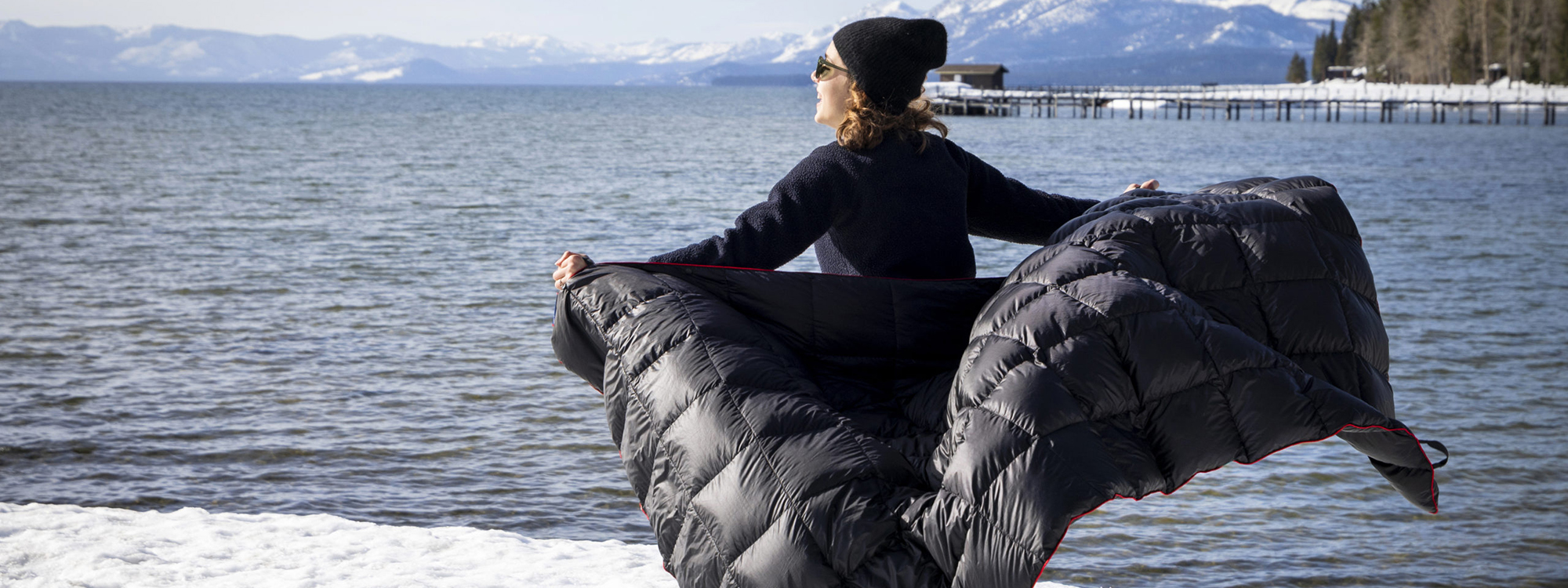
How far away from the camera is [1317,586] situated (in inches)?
213

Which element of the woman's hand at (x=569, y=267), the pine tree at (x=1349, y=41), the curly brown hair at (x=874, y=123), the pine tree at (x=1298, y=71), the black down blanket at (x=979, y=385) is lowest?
the black down blanket at (x=979, y=385)

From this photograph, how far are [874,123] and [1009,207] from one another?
0.59 metres

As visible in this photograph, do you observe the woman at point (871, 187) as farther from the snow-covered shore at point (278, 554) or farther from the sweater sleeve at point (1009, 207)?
the snow-covered shore at point (278, 554)

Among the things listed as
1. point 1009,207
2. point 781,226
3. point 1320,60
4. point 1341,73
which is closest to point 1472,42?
point 1341,73

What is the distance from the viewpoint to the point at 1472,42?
7500 centimetres

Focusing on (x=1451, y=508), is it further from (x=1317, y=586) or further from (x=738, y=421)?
(x=738, y=421)

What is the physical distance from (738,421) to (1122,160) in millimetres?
36027

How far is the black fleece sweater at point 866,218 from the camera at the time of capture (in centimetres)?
298

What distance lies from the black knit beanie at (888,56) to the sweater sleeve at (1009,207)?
245 millimetres

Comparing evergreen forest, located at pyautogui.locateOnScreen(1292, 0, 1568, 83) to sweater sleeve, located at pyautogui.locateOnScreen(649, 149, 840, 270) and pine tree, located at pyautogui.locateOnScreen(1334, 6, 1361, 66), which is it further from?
sweater sleeve, located at pyautogui.locateOnScreen(649, 149, 840, 270)

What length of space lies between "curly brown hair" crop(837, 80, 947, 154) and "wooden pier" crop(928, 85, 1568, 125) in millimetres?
63079

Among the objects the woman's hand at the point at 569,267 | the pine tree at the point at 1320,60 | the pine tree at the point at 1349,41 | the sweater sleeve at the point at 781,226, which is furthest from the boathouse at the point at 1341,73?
the woman's hand at the point at 569,267

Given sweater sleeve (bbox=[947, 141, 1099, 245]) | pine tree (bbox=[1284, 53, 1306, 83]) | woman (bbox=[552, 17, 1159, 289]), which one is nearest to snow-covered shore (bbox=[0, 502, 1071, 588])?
woman (bbox=[552, 17, 1159, 289])

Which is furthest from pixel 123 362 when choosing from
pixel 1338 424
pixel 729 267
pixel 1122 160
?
pixel 1122 160
